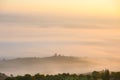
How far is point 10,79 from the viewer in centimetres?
Answer: 11012

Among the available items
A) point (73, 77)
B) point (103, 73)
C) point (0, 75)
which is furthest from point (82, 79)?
point (0, 75)

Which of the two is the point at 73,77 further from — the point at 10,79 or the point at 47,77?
the point at 10,79

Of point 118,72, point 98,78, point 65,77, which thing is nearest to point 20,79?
point 65,77

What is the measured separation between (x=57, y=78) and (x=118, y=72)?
1765 centimetres

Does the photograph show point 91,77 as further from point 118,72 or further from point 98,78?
point 118,72

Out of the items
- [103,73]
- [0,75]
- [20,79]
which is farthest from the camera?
[0,75]

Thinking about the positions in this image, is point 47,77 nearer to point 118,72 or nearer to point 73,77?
point 73,77

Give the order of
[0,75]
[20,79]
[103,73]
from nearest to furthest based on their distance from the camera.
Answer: [20,79], [103,73], [0,75]

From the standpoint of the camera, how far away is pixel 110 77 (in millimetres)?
111500

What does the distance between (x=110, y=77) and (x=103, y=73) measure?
191 inches

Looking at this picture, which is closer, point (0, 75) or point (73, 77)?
point (73, 77)

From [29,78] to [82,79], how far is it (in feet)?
37.6

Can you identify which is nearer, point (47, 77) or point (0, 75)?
point (47, 77)

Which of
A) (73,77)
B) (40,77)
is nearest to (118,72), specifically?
(73,77)
